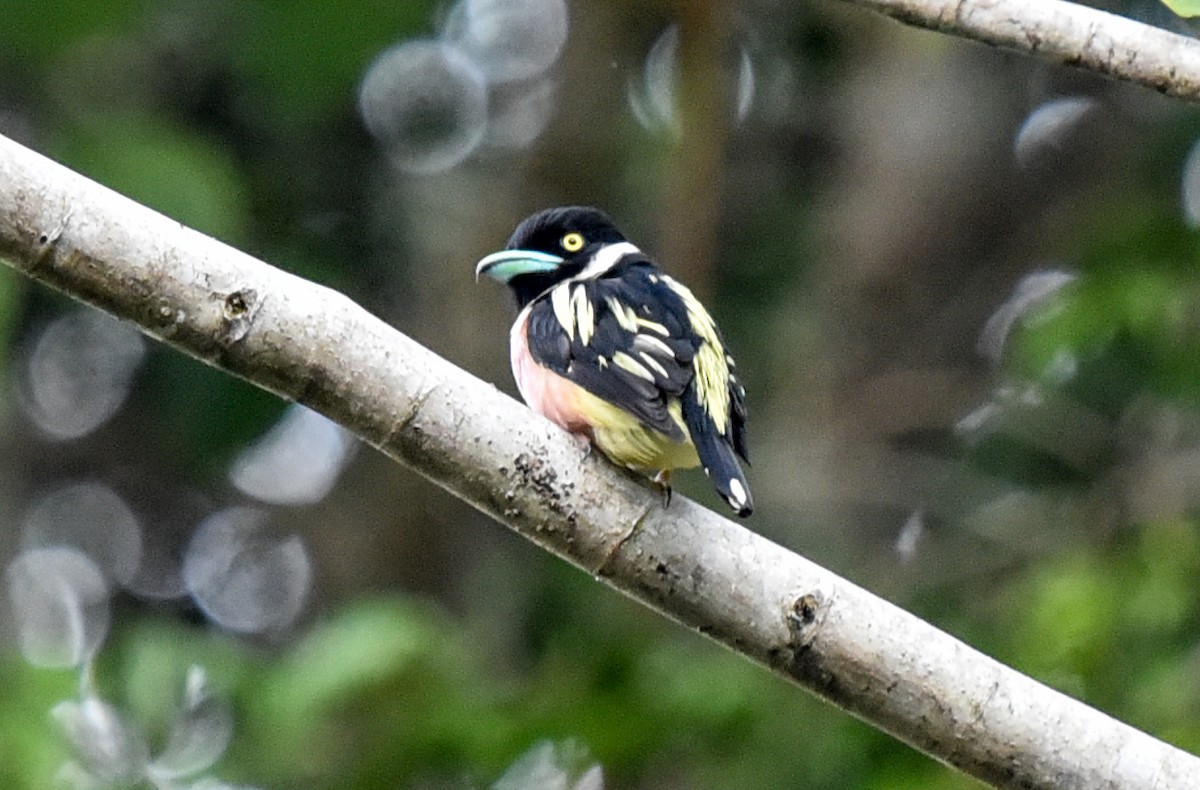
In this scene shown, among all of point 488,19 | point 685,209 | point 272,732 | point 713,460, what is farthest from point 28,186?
point 488,19

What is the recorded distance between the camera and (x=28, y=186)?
2898 mm

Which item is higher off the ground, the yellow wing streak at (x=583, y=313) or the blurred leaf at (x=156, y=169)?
the yellow wing streak at (x=583, y=313)

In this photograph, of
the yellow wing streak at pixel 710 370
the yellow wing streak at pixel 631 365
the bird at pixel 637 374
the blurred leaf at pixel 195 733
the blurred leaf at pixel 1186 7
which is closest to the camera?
the blurred leaf at pixel 1186 7

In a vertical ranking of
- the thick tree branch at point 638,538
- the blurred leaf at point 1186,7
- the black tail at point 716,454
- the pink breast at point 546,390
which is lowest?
the pink breast at point 546,390

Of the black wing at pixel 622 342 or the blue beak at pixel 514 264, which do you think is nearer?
the black wing at pixel 622 342

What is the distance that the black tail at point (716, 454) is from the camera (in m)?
3.56

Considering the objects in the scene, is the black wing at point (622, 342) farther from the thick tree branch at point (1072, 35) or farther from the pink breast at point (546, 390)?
the thick tree branch at point (1072, 35)

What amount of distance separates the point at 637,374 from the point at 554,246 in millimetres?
1130

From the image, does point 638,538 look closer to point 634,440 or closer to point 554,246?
point 634,440

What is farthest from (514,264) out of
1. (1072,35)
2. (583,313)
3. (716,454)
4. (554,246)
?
(1072,35)

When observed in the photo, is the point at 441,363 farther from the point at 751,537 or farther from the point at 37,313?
the point at 37,313

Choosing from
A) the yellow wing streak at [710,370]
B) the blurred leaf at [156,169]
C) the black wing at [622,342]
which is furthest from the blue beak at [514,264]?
the blurred leaf at [156,169]

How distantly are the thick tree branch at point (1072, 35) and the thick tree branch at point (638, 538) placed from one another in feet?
3.52

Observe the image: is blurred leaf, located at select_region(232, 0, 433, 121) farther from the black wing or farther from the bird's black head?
the black wing
